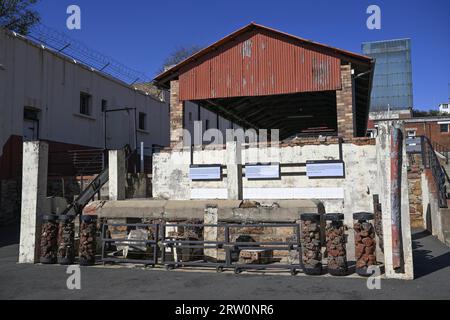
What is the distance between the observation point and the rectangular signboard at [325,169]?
48.6 feet

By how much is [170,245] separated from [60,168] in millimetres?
11590

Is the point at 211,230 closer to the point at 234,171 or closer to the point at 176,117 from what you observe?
the point at 234,171

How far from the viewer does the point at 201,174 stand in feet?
52.6

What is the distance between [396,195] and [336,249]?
151cm

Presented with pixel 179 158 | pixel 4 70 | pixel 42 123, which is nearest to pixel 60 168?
pixel 42 123

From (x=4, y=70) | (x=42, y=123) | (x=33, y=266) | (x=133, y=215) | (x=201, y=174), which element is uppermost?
(x=4, y=70)

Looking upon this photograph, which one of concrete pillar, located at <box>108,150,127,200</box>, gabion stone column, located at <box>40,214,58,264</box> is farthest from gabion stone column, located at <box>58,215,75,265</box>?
concrete pillar, located at <box>108,150,127,200</box>

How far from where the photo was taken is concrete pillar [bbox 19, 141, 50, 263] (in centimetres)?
1070

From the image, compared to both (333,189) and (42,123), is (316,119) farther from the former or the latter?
(42,123)

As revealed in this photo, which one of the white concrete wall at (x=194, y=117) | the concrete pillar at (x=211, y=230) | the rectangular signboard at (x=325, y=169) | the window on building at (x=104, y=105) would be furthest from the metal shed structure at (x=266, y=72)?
the white concrete wall at (x=194, y=117)

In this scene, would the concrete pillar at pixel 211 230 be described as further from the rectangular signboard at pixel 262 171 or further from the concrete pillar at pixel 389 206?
the rectangular signboard at pixel 262 171

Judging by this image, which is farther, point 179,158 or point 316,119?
point 316,119

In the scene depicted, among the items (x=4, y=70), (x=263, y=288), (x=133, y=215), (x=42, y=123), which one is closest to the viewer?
(x=263, y=288)

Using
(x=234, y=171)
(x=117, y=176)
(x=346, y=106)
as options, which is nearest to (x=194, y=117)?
(x=117, y=176)
